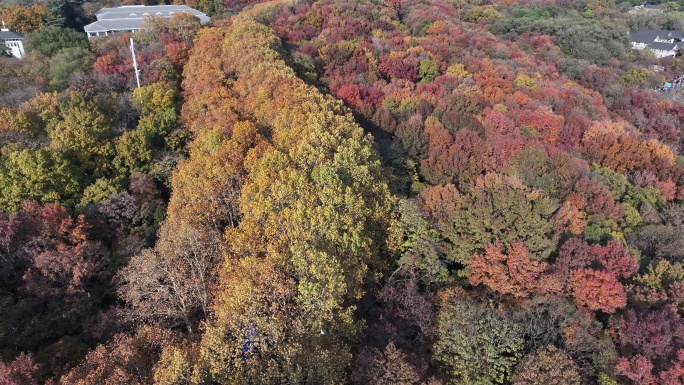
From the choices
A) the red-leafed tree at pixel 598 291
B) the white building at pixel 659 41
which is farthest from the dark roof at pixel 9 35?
the white building at pixel 659 41

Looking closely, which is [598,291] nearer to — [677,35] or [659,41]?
[659,41]

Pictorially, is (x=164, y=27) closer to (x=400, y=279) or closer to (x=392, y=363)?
(x=400, y=279)

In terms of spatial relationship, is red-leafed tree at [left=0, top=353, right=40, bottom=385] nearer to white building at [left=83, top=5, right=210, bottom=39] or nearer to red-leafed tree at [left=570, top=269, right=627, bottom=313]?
red-leafed tree at [left=570, top=269, right=627, bottom=313]

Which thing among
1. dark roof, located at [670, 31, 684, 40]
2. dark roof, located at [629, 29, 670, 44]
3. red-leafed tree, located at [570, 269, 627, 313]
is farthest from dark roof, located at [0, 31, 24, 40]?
dark roof, located at [670, 31, 684, 40]

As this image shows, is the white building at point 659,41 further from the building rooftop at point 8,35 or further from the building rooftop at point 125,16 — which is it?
the building rooftop at point 8,35

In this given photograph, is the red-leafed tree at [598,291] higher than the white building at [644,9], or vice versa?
the red-leafed tree at [598,291]

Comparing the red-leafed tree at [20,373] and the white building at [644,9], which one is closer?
the red-leafed tree at [20,373]

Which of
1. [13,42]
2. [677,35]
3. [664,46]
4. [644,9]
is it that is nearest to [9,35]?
[13,42]
